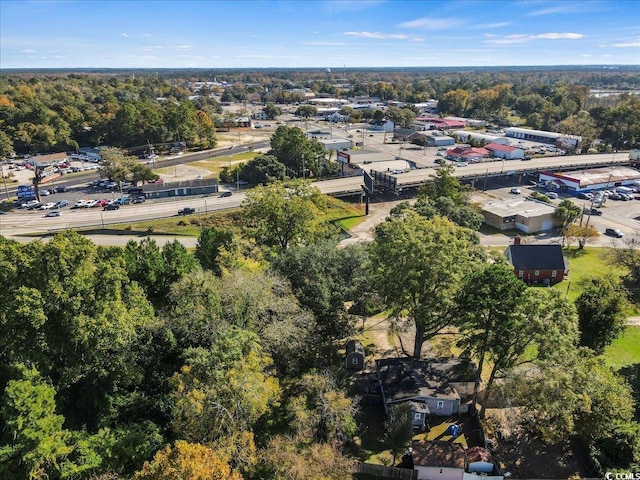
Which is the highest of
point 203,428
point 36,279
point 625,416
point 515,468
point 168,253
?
point 36,279

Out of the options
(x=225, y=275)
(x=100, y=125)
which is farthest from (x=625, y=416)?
(x=100, y=125)

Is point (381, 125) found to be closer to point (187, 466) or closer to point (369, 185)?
point (369, 185)

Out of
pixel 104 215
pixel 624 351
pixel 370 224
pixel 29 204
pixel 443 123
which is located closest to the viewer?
pixel 624 351

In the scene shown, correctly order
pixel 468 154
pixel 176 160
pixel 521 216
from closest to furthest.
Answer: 1. pixel 521 216
2. pixel 176 160
3. pixel 468 154

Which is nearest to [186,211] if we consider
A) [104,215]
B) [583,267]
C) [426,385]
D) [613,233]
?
[104,215]

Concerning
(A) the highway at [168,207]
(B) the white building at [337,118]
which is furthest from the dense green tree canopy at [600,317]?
(B) the white building at [337,118]

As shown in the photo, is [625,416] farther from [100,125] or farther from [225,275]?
[100,125]
